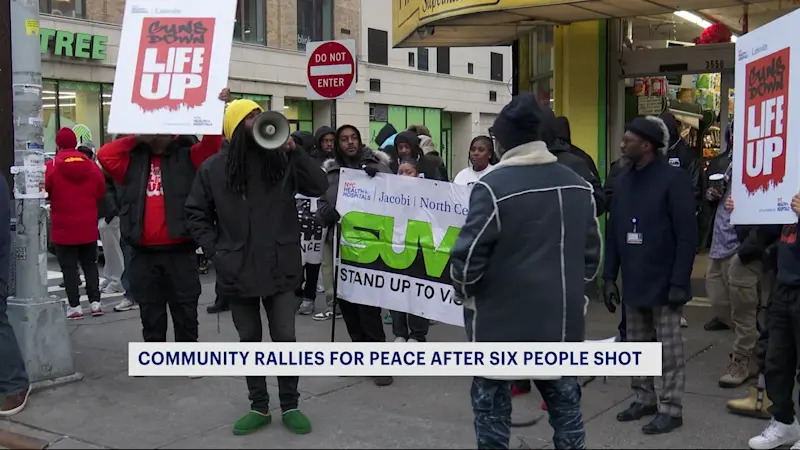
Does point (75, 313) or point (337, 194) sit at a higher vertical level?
point (337, 194)

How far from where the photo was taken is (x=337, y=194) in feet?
22.0

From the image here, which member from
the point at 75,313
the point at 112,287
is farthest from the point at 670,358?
the point at 112,287

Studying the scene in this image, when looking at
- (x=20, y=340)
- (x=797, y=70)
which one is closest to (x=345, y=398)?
(x=20, y=340)

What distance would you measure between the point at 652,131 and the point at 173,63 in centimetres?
310

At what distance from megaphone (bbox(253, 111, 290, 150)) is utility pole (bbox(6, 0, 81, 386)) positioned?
7.34ft

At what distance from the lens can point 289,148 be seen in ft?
16.7

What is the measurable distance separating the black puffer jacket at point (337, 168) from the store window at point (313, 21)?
1942 centimetres

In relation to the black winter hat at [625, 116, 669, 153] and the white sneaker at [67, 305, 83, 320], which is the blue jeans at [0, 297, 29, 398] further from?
the black winter hat at [625, 116, 669, 153]

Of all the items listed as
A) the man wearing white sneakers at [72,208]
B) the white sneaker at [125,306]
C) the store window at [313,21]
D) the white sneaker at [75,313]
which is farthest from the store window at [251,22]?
the white sneaker at [75,313]

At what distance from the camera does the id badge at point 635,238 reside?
5.11 meters

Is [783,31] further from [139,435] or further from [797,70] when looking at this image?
[139,435]

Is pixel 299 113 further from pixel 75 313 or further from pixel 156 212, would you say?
pixel 156 212

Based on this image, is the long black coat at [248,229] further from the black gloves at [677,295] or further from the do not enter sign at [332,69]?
the do not enter sign at [332,69]

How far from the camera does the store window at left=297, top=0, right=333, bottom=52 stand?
25.7 m
